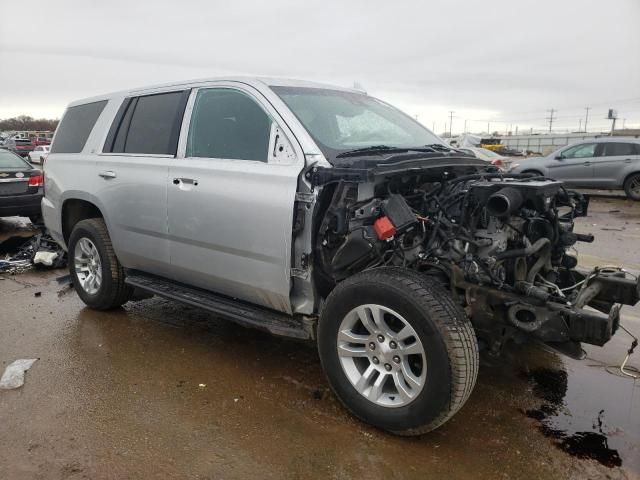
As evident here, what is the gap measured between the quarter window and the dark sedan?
20.1ft

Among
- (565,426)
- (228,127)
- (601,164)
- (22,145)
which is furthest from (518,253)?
(22,145)

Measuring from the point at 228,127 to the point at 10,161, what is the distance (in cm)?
718

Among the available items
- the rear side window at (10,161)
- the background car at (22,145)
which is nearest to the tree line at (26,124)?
the background car at (22,145)

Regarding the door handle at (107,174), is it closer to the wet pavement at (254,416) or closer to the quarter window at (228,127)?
the quarter window at (228,127)

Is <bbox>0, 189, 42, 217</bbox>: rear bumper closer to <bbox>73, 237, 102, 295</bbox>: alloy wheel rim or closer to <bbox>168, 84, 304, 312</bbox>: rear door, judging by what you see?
<bbox>73, 237, 102, 295</bbox>: alloy wheel rim

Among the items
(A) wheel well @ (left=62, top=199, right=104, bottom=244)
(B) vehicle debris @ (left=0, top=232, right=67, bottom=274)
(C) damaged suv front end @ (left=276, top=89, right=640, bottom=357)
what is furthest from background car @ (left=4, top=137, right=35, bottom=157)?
(C) damaged suv front end @ (left=276, top=89, right=640, bottom=357)

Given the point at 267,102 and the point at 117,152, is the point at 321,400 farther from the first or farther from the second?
the point at 117,152

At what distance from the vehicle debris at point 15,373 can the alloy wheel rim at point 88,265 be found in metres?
1.06

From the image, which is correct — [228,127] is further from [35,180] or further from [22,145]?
[22,145]

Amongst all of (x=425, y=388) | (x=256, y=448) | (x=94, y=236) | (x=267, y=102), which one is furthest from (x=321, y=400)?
(x=94, y=236)

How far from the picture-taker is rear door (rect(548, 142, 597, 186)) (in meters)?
13.8

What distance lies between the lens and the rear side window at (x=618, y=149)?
13234 mm

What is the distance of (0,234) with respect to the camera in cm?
869

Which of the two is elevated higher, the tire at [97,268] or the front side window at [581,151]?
the front side window at [581,151]
